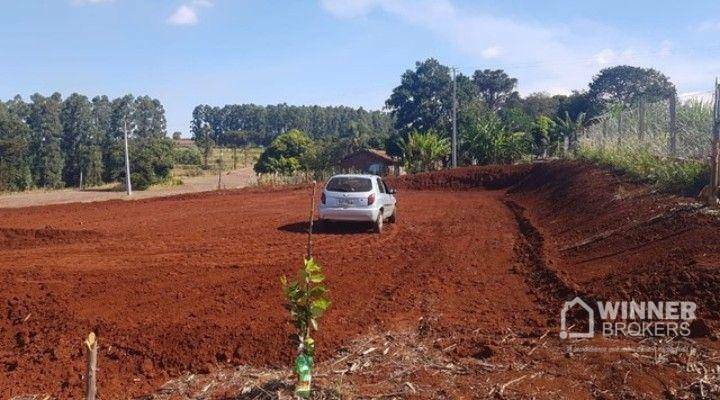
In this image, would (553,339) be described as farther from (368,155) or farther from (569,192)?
(368,155)

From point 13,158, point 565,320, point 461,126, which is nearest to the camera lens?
point 565,320

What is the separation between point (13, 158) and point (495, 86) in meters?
65.8

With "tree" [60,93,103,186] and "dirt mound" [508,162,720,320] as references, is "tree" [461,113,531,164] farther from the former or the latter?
"tree" [60,93,103,186]

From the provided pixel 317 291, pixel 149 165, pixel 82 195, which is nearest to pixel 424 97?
pixel 149 165

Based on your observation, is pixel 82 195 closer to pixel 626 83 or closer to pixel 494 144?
pixel 494 144

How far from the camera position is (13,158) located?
5756 centimetres

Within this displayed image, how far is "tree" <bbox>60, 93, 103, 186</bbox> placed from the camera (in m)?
64.2

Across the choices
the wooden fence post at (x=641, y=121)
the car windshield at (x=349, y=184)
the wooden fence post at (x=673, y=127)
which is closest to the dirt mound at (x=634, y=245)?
the wooden fence post at (x=673, y=127)

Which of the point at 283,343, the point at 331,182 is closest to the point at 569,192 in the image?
the point at 331,182

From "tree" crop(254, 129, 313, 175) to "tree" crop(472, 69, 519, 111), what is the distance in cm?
4058

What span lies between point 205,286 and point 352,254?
3547mm

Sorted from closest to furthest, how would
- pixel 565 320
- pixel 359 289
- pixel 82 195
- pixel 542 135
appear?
pixel 565 320 → pixel 359 289 → pixel 82 195 → pixel 542 135

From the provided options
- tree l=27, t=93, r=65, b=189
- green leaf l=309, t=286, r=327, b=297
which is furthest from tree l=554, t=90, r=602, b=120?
green leaf l=309, t=286, r=327, b=297

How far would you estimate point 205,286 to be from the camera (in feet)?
28.3
